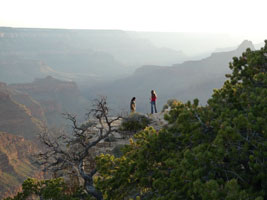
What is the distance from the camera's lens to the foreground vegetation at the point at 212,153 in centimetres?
491

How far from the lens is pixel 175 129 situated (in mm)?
7500

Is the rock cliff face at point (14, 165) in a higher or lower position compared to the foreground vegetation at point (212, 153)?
lower

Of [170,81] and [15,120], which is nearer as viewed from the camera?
[15,120]

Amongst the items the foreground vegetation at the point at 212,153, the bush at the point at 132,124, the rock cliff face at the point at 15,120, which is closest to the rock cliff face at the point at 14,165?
the rock cliff face at the point at 15,120

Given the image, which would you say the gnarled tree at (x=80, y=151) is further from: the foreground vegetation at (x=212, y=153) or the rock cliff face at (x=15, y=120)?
the rock cliff face at (x=15, y=120)

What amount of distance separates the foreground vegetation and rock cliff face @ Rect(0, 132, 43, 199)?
49993mm

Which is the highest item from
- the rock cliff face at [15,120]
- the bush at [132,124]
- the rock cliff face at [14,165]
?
the bush at [132,124]

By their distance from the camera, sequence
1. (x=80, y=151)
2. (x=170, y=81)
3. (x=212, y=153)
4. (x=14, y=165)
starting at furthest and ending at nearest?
(x=170, y=81) → (x=14, y=165) → (x=80, y=151) → (x=212, y=153)

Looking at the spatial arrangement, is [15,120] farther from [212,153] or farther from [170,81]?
[212,153]

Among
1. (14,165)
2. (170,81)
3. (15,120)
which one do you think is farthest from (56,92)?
(14,165)

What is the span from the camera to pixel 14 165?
223 feet

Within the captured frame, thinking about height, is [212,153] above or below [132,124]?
above

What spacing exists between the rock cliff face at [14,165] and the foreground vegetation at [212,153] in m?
50.0

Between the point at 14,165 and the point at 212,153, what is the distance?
238 ft
